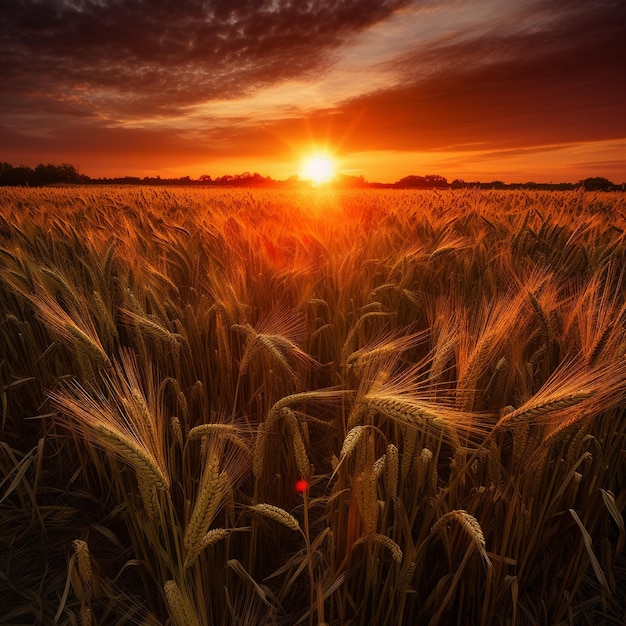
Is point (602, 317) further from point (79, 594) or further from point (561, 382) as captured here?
point (79, 594)

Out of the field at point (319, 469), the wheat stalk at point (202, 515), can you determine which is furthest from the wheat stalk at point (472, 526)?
the wheat stalk at point (202, 515)

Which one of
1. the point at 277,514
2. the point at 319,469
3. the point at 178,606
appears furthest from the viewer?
the point at 319,469

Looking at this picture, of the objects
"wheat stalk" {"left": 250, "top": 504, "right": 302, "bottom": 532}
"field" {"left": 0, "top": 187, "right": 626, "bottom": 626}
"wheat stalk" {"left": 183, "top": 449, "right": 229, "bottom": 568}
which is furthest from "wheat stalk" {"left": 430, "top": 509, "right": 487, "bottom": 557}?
"wheat stalk" {"left": 183, "top": 449, "right": 229, "bottom": 568}

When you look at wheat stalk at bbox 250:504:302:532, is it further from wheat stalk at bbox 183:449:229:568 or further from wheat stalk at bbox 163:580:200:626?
wheat stalk at bbox 163:580:200:626

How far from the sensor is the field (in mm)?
949

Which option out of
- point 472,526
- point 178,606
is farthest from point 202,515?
point 472,526

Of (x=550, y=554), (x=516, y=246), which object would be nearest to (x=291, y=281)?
(x=550, y=554)

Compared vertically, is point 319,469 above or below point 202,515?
below

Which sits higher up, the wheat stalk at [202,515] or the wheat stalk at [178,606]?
the wheat stalk at [202,515]

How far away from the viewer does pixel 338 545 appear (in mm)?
1158

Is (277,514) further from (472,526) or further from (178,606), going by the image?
(472,526)

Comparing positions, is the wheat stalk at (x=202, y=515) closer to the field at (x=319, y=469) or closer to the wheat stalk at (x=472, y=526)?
the field at (x=319, y=469)

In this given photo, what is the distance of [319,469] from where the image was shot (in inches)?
68.5

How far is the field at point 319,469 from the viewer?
95cm
